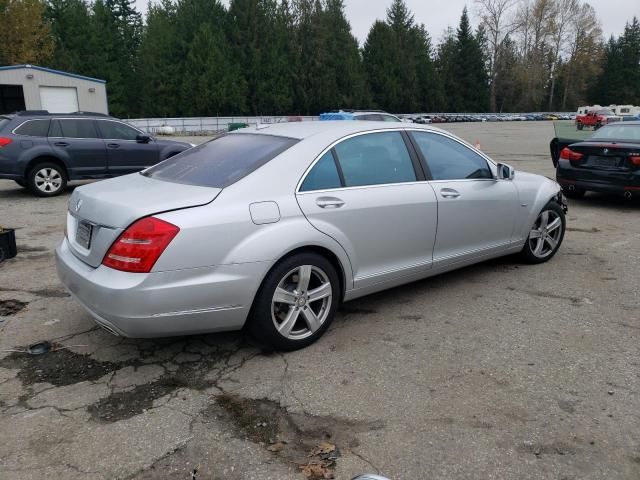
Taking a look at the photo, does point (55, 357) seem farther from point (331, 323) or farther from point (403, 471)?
point (403, 471)

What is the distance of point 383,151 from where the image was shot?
4.27 m

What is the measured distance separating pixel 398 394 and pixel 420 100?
70101 millimetres

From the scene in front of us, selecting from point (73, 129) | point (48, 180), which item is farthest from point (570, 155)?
point (48, 180)

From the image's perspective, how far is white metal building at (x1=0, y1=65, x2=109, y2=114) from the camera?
26047 millimetres

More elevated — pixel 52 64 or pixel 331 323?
pixel 52 64

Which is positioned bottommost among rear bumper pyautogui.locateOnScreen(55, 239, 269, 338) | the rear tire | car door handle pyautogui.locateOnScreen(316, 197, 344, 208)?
the rear tire

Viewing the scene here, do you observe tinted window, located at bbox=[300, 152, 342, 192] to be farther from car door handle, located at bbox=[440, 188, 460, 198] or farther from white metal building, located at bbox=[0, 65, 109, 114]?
white metal building, located at bbox=[0, 65, 109, 114]

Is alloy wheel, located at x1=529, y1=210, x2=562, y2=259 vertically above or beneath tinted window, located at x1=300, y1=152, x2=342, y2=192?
beneath

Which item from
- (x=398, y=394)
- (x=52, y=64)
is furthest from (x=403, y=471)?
(x=52, y=64)

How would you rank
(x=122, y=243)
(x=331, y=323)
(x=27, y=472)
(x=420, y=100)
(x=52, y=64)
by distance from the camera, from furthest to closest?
(x=420, y=100) < (x=52, y=64) < (x=331, y=323) < (x=122, y=243) < (x=27, y=472)

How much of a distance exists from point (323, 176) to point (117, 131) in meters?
8.35

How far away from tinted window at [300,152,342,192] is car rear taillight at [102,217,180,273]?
3.24ft

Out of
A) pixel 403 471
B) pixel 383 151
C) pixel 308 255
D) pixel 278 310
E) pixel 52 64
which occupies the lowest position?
pixel 403 471

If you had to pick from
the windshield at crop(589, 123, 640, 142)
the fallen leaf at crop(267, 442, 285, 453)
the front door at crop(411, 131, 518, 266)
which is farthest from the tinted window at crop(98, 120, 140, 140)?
the fallen leaf at crop(267, 442, 285, 453)
